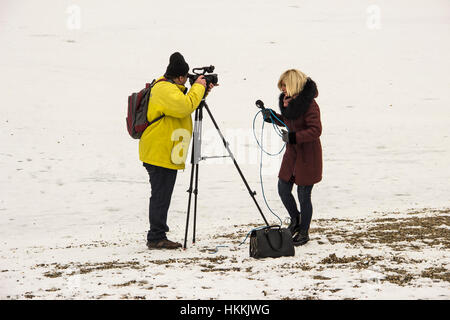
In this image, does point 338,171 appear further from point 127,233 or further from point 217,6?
point 217,6

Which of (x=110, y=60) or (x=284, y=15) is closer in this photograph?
(x=110, y=60)

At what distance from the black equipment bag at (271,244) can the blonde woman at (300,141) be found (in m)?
0.48

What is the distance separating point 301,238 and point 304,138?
1.10 metres

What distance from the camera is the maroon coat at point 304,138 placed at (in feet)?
18.6

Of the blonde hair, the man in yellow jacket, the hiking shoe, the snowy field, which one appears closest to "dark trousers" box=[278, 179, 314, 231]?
the snowy field

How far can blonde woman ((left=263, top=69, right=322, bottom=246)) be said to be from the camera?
569 cm

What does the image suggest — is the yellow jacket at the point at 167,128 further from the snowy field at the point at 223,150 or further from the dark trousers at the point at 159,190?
the snowy field at the point at 223,150

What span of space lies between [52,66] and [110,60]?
9.24ft

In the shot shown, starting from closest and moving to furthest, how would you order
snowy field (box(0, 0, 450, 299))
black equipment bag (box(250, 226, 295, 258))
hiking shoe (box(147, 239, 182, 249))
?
snowy field (box(0, 0, 450, 299)) → black equipment bag (box(250, 226, 295, 258)) → hiking shoe (box(147, 239, 182, 249))

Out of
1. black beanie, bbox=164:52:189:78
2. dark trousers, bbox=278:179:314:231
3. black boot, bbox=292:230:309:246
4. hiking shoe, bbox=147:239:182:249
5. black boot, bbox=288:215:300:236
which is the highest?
black beanie, bbox=164:52:189:78

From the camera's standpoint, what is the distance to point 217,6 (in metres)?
36.1

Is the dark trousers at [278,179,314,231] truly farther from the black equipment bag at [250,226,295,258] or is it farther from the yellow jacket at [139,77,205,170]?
the yellow jacket at [139,77,205,170]
